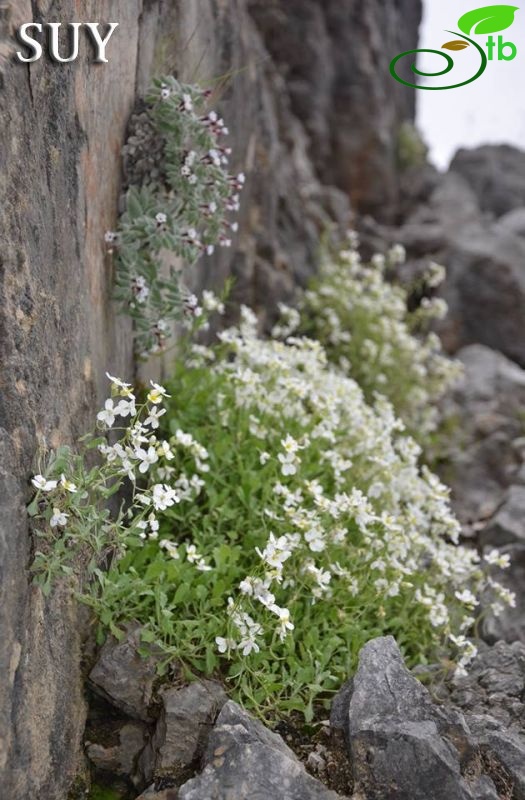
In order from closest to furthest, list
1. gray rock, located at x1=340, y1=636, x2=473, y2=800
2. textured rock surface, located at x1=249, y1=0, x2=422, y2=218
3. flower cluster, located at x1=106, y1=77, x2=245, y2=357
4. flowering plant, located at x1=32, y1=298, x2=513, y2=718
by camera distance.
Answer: gray rock, located at x1=340, y1=636, x2=473, y2=800 < flowering plant, located at x1=32, y1=298, x2=513, y2=718 < flower cluster, located at x1=106, y1=77, x2=245, y2=357 < textured rock surface, located at x1=249, y1=0, x2=422, y2=218

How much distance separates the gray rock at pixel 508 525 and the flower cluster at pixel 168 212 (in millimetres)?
2857

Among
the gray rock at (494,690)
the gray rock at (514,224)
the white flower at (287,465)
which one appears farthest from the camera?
the gray rock at (514,224)

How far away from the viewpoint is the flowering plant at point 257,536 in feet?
10.2

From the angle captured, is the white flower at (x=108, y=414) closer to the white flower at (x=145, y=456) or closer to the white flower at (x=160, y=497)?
the white flower at (x=145, y=456)

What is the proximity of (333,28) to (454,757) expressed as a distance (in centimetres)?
1147

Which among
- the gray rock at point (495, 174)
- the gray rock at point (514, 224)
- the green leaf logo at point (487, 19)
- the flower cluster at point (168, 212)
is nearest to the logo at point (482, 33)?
the green leaf logo at point (487, 19)

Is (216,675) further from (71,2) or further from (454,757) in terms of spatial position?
(71,2)

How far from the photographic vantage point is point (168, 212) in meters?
4.07

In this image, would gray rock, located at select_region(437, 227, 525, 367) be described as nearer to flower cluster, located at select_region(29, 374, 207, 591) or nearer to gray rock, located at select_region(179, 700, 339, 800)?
flower cluster, located at select_region(29, 374, 207, 591)

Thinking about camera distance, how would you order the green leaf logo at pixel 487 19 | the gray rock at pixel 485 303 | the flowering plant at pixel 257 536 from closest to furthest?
the flowering plant at pixel 257 536
the green leaf logo at pixel 487 19
the gray rock at pixel 485 303

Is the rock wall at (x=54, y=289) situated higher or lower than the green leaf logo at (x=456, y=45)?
lower

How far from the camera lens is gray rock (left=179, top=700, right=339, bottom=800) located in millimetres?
2773

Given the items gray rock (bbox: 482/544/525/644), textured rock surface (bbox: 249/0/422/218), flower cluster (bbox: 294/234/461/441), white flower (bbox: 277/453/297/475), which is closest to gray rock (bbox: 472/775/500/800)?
white flower (bbox: 277/453/297/475)

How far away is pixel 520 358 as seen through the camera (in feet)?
34.4
